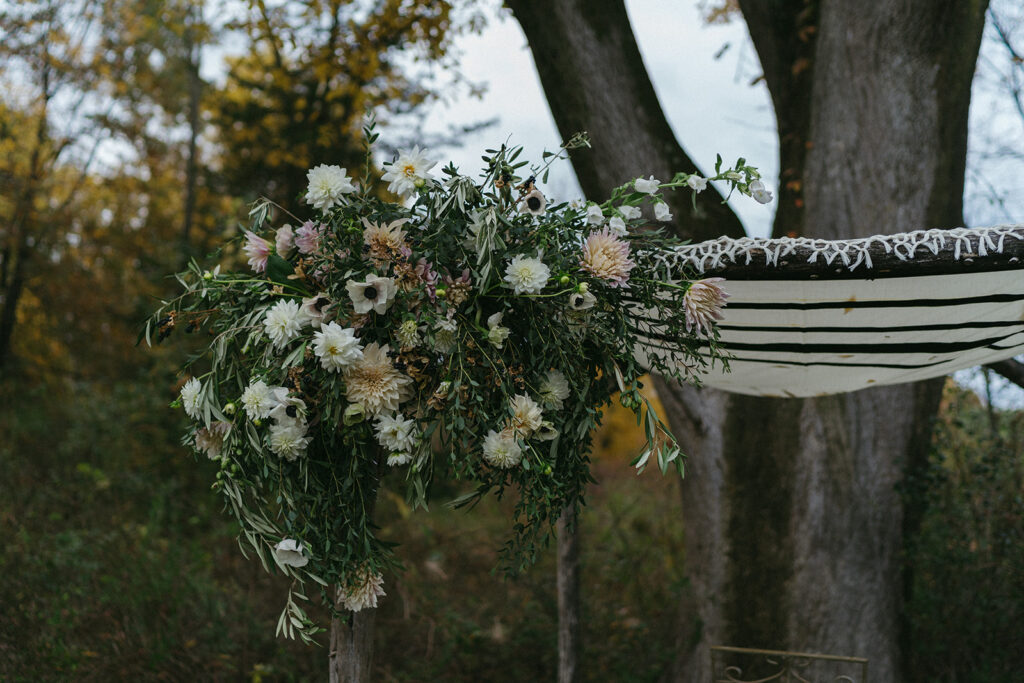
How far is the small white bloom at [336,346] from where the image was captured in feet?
4.56

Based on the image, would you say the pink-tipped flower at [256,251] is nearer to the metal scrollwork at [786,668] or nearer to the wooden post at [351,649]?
the wooden post at [351,649]

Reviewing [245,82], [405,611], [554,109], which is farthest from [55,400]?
[554,109]

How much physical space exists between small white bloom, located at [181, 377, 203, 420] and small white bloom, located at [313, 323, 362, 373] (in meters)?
0.36

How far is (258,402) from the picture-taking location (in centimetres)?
145

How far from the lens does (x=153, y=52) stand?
32.8ft

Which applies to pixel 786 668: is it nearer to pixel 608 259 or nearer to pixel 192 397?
pixel 608 259

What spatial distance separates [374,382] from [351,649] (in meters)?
0.69

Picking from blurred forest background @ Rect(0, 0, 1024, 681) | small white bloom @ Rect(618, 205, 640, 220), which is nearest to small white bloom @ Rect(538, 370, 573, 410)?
small white bloom @ Rect(618, 205, 640, 220)

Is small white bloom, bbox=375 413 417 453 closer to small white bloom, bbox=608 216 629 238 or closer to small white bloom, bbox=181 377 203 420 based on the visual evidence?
small white bloom, bbox=181 377 203 420

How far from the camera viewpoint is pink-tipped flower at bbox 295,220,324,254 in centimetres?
155

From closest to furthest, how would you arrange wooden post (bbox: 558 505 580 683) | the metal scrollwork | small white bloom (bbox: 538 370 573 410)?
1. small white bloom (bbox: 538 370 573 410)
2. the metal scrollwork
3. wooden post (bbox: 558 505 580 683)

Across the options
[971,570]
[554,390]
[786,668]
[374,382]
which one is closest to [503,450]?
[554,390]

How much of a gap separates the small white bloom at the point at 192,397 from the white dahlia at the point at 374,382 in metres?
0.37

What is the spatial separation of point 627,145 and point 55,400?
21.1 ft
